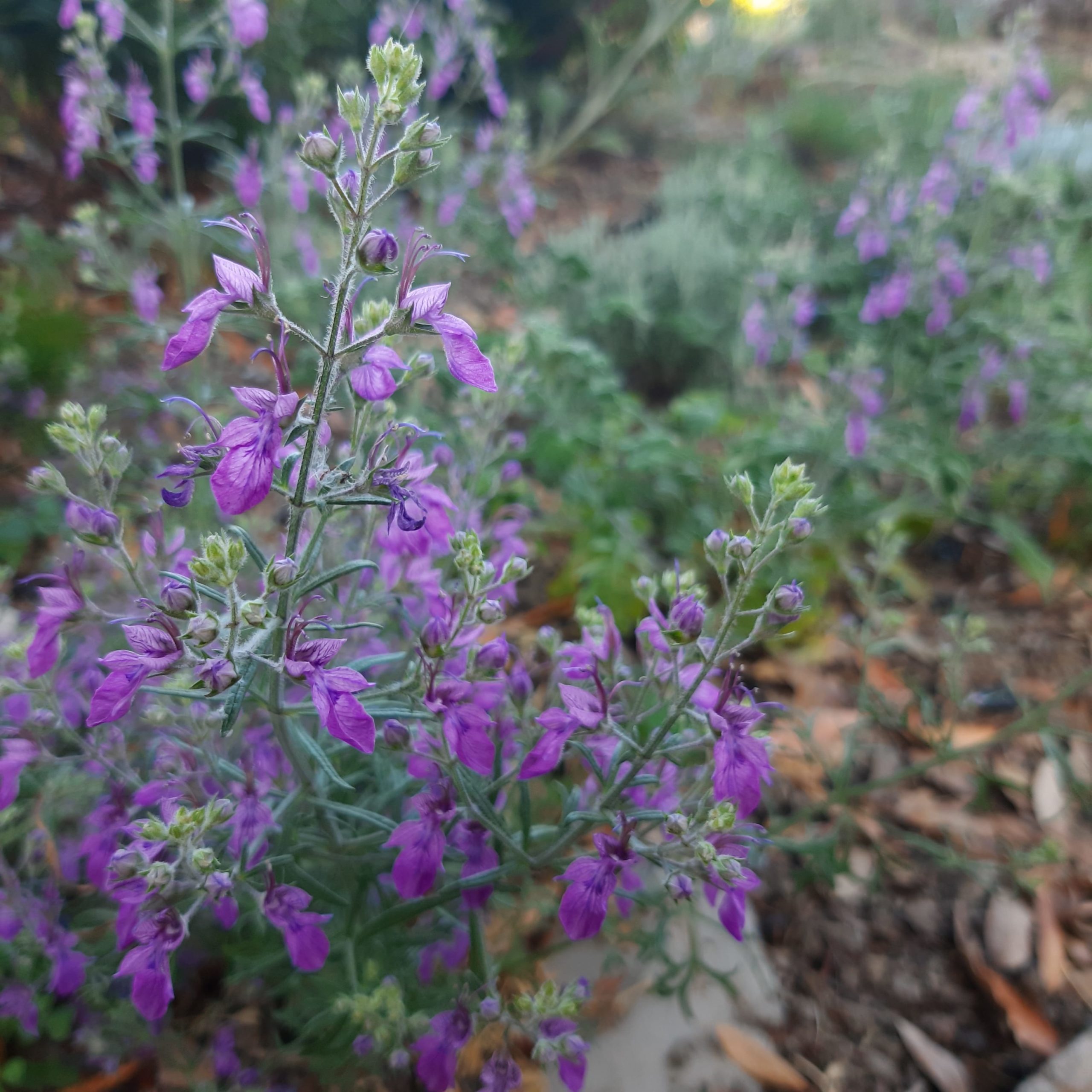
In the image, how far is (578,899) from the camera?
95 centimetres

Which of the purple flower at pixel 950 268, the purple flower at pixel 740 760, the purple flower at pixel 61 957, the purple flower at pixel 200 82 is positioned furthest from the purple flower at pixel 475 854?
the purple flower at pixel 950 268

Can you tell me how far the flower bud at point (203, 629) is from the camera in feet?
2.63

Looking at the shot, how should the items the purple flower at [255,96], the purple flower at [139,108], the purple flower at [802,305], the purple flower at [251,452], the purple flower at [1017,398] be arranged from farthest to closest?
the purple flower at [802,305] < the purple flower at [1017,398] < the purple flower at [255,96] < the purple flower at [139,108] < the purple flower at [251,452]

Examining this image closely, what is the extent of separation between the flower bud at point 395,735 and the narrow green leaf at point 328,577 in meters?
0.20

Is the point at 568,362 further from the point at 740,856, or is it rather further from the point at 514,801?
the point at 740,856

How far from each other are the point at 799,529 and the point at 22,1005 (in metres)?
1.40

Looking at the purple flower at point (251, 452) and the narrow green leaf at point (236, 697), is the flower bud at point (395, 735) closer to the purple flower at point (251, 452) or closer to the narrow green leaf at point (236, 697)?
the narrow green leaf at point (236, 697)

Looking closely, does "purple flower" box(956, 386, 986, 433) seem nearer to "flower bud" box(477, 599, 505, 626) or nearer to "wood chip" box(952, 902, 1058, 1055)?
"wood chip" box(952, 902, 1058, 1055)

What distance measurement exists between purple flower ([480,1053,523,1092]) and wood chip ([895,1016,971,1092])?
937 millimetres

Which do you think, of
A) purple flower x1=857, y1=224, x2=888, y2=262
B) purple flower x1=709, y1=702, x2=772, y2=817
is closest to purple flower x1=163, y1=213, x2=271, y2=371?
purple flower x1=709, y1=702, x2=772, y2=817

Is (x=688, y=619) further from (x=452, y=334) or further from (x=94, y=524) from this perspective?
(x=94, y=524)

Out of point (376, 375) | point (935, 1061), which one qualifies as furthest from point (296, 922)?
point (935, 1061)

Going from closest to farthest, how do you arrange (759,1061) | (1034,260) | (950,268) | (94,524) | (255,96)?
(94,524), (759,1061), (255,96), (950,268), (1034,260)

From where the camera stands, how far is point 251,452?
787mm
